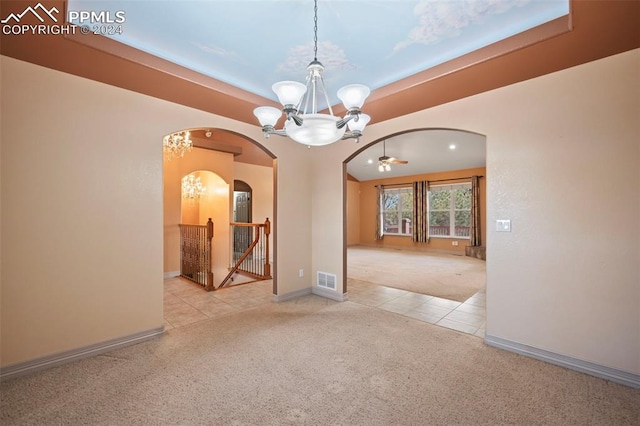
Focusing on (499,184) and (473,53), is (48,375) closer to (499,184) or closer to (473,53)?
(499,184)

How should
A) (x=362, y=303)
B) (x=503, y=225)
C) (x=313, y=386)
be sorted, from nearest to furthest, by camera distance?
(x=313, y=386)
(x=503, y=225)
(x=362, y=303)

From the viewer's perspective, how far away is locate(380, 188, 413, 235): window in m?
10.5

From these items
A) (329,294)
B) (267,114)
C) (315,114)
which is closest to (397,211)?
(329,294)

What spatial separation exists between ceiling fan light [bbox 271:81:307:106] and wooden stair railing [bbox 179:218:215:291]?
359 centimetres

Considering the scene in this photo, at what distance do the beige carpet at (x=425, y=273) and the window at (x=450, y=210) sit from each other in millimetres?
1052

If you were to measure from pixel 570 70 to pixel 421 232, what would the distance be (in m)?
7.78

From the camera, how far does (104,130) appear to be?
2611 millimetres

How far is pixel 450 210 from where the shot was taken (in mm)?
9406

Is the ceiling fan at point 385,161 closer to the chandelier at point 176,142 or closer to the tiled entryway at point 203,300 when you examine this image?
the tiled entryway at point 203,300

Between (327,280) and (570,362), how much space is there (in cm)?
288

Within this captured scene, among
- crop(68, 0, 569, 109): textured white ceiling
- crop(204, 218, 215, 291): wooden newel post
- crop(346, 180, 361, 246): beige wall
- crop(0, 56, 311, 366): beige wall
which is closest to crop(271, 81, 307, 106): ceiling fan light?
crop(68, 0, 569, 109): textured white ceiling

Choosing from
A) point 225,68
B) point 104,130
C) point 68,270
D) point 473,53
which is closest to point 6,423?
point 68,270

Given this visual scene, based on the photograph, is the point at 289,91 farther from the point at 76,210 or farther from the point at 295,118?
the point at 76,210

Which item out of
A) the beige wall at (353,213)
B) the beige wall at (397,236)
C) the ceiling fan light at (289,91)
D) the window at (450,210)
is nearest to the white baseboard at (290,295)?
the ceiling fan light at (289,91)
